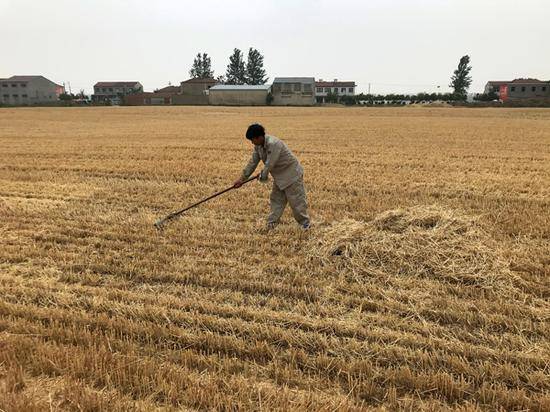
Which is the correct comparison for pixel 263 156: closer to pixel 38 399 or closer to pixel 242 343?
pixel 242 343

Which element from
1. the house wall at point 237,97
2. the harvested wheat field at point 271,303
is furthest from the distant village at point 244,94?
the harvested wheat field at point 271,303

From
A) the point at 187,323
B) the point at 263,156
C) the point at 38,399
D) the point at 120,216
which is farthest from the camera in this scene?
the point at 120,216

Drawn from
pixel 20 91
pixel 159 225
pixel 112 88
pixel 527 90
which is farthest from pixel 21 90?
pixel 159 225

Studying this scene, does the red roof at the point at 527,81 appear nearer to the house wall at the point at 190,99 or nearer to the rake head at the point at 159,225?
the house wall at the point at 190,99

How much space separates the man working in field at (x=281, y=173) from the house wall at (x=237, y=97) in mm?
65431

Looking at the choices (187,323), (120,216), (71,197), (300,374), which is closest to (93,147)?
(71,197)

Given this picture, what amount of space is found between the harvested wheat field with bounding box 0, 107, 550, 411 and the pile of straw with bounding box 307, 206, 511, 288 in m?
0.02

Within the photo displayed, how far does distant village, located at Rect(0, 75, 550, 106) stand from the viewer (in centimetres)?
7112

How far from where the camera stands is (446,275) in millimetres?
4883

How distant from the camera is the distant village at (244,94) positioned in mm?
71125

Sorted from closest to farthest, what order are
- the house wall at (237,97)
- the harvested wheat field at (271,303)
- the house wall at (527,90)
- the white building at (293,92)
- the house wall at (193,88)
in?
1. the harvested wheat field at (271,303)
2. the house wall at (237,97)
3. the white building at (293,92)
4. the house wall at (527,90)
5. the house wall at (193,88)

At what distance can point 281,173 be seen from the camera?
6.53m

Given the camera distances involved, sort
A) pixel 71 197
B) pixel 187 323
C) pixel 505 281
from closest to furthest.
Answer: pixel 187 323 < pixel 505 281 < pixel 71 197

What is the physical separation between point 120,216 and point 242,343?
4.50 m
